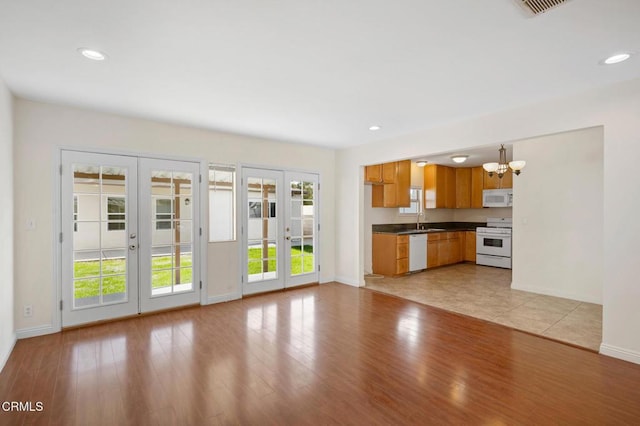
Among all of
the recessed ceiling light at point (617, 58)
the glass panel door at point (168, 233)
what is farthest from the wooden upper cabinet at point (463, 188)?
the glass panel door at point (168, 233)

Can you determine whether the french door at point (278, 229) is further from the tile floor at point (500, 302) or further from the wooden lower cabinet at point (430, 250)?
the wooden lower cabinet at point (430, 250)

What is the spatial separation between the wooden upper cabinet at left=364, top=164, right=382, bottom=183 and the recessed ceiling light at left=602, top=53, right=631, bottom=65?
13.2 ft

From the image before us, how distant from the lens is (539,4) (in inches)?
71.9

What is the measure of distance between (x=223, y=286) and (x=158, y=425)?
2.87m

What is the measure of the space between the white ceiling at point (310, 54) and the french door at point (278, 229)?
1.69 meters

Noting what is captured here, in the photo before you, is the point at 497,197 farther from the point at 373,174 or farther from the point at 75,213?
the point at 75,213

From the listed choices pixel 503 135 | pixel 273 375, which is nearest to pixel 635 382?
pixel 503 135

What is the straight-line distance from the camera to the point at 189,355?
3.02 metres

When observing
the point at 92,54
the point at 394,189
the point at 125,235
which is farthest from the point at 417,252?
the point at 92,54

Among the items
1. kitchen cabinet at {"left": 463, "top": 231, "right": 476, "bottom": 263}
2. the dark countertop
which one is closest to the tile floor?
the dark countertop

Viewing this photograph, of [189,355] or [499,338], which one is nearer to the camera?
[189,355]

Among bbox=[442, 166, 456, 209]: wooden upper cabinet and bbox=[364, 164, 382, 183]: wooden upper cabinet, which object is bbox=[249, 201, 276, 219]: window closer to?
bbox=[364, 164, 382, 183]: wooden upper cabinet

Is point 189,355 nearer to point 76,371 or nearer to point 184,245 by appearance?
point 76,371

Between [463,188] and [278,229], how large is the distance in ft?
18.7
